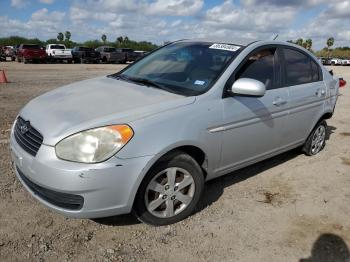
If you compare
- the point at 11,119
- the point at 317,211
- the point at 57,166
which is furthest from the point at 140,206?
the point at 11,119

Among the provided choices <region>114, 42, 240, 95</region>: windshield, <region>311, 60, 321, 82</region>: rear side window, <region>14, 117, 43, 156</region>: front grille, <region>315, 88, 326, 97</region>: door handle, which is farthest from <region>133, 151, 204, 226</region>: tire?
<region>311, 60, 321, 82</region>: rear side window

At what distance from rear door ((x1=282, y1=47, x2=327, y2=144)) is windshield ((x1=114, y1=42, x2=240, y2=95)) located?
3.29 ft

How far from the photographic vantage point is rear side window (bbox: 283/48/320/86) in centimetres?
466

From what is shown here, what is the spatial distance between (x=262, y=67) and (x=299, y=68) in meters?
0.90

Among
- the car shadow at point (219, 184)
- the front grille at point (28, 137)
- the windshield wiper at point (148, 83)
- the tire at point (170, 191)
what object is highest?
the windshield wiper at point (148, 83)

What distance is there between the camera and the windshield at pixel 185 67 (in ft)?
12.4

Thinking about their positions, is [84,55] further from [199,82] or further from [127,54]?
[199,82]

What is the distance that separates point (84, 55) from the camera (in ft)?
113

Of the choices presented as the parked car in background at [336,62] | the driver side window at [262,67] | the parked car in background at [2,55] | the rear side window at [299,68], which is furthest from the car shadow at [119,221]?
the parked car in background at [336,62]

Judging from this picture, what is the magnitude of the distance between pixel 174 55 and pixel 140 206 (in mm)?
2006

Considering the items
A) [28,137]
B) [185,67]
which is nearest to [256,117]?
[185,67]

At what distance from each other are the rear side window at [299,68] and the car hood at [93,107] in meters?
1.79

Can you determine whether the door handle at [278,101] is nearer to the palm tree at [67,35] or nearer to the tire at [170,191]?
the tire at [170,191]

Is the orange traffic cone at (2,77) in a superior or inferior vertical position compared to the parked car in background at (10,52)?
inferior
